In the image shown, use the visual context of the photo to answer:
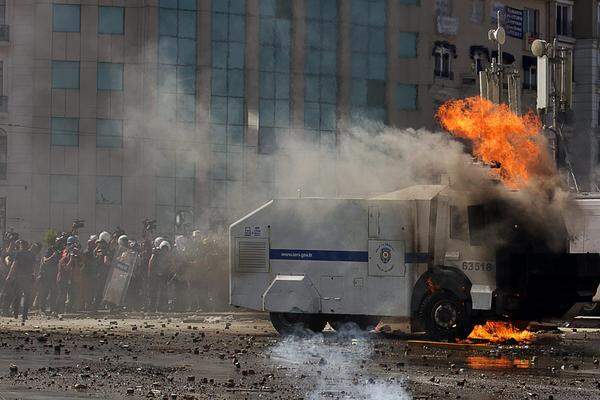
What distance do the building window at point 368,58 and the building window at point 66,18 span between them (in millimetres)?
12165

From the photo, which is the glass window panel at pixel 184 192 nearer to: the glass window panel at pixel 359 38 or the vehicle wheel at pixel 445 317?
the glass window panel at pixel 359 38

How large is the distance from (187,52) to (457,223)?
3667 centimetres

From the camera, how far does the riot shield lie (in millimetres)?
30047

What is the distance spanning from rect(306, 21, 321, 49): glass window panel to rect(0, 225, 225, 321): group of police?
30.3m

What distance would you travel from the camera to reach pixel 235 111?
192 feet

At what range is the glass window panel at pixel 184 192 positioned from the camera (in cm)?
5644

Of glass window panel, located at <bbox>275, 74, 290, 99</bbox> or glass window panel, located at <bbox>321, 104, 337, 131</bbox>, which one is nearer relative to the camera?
glass window panel, located at <bbox>275, 74, 290, 99</bbox>

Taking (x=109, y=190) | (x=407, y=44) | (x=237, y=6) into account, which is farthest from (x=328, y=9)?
(x=109, y=190)

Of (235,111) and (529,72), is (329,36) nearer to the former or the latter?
(235,111)

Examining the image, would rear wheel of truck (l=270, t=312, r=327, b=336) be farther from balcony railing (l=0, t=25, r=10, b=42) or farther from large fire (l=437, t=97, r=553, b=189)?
balcony railing (l=0, t=25, r=10, b=42)

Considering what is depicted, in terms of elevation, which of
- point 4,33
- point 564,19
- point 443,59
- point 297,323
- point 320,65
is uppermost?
point 564,19

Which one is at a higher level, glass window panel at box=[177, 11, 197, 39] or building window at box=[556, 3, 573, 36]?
building window at box=[556, 3, 573, 36]

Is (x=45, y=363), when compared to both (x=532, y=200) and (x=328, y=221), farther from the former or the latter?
(x=532, y=200)

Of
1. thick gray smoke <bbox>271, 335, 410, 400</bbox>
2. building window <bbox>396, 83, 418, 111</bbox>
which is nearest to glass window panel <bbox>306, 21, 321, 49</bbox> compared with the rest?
building window <bbox>396, 83, 418, 111</bbox>
